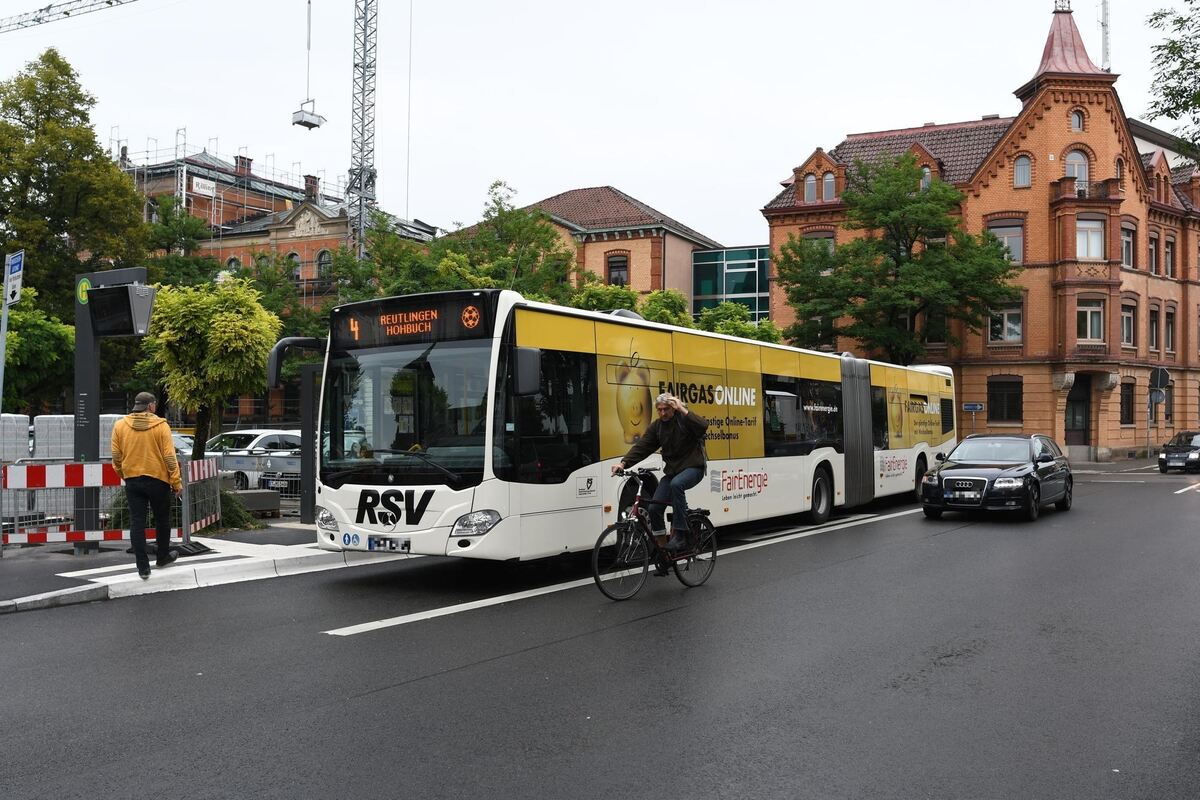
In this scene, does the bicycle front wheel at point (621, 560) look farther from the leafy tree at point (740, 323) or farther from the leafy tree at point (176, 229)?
the leafy tree at point (176, 229)

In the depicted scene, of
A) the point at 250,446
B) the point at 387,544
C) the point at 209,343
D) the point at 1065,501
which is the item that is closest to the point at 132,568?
the point at 387,544

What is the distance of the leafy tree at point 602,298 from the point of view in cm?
3766

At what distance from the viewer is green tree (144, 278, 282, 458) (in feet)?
46.8

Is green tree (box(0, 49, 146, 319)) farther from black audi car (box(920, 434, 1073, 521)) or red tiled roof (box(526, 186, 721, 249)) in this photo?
black audi car (box(920, 434, 1073, 521))

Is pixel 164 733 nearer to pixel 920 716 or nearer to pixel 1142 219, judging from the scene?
pixel 920 716

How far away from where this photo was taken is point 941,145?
4903 centimetres

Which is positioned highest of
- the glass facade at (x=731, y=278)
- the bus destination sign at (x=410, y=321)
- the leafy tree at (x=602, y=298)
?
the glass facade at (x=731, y=278)

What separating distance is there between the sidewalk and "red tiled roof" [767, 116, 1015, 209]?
40.0m

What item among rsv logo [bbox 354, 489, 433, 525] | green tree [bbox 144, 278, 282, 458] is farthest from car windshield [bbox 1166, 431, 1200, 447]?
rsv logo [bbox 354, 489, 433, 525]

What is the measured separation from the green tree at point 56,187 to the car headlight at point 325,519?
106ft

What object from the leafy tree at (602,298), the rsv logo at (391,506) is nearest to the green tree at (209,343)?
the rsv logo at (391,506)

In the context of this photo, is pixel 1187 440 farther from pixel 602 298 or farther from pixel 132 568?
pixel 132 568

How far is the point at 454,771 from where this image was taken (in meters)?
4.61

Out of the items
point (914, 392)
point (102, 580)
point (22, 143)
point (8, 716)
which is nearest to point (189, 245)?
point (22, 143)
